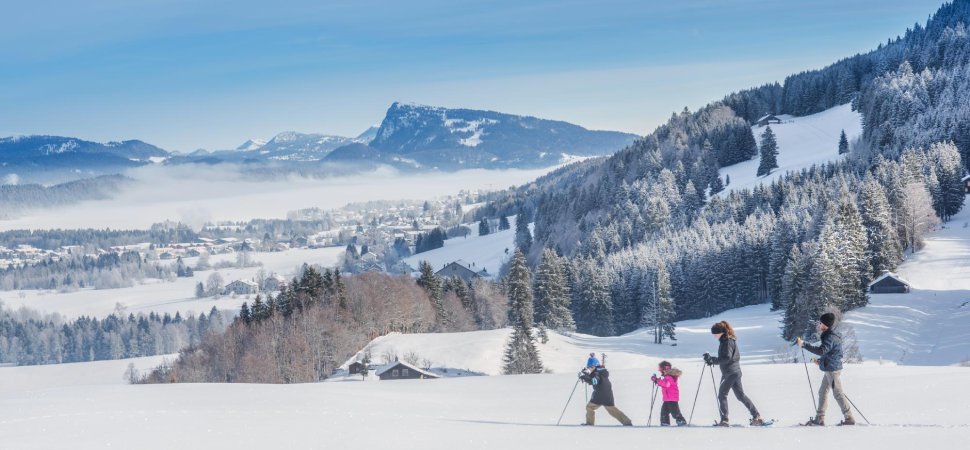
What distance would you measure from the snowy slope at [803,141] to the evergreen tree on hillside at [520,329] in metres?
76.5

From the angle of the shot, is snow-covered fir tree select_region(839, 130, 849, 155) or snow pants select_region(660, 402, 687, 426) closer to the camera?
snow pants select_region(660, 402, 687, 426)

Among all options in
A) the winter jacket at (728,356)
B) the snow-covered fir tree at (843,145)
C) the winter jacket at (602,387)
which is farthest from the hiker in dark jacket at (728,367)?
the snow-covered fir tree at (843,145)

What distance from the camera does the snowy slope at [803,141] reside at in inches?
5305

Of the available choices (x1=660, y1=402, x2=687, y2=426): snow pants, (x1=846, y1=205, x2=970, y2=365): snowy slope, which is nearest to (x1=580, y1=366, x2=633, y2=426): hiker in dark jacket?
(x1=660, y1=402, x2=687, y2=426): snow pants

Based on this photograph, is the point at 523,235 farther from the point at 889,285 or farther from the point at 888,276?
the point at 889,285

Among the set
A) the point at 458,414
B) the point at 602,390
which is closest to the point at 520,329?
the point at 458,414

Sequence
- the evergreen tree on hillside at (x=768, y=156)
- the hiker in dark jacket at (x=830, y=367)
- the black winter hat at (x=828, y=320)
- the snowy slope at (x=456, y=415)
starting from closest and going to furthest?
1. the snowy slope at (x=456, y=415)
2. the black winter hat at (x=828, y=320)
3. the hiker in dark jacket at (x=830, y=367)
4. the evergreen tree on hillside at (x=768, y=156)

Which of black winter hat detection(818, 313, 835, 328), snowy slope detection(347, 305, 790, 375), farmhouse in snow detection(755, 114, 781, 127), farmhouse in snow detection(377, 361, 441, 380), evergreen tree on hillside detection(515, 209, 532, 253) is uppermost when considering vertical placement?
farmhouse in snow detection(755, 114, 781, 127)

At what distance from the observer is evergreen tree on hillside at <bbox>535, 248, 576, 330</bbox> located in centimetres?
6944

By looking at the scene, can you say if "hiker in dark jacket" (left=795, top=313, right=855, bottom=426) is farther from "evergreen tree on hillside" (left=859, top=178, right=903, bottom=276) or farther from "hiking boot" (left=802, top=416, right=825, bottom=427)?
"evergreen tree on hillside" (left=859, top=178, right=903, bottom=276)

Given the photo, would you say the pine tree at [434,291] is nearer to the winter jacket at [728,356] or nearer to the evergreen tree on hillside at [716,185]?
the winter jacket at [728,356]

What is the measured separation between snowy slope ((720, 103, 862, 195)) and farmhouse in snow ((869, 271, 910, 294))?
6346 cm

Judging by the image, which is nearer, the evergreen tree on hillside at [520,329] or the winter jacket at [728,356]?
the winter jacket at [728,356]

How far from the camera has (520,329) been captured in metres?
55.7
